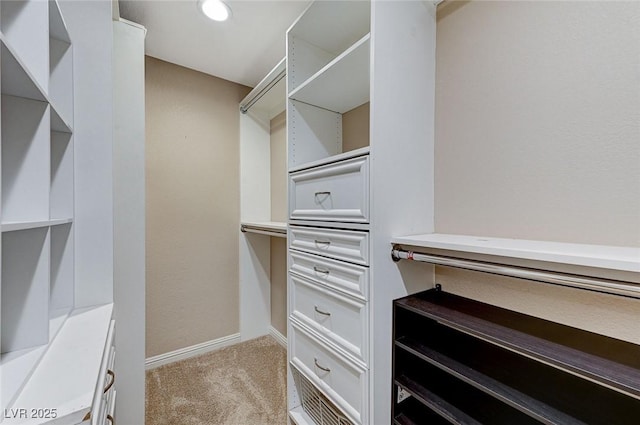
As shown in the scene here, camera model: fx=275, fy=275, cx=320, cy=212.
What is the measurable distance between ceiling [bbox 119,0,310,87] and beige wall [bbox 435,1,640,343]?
976 mm

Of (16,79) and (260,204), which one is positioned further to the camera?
(260,204)

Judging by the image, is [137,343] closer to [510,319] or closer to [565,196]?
[510,319]

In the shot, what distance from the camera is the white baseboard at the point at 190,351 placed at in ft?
6.97

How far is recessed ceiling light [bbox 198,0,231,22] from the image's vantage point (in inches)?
59.1

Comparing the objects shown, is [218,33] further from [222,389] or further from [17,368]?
[222,389]

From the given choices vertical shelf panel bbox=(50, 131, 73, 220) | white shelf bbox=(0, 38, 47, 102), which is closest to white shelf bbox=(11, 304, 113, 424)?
vertical shelf panel bbox=(50, 131, 73, 220)

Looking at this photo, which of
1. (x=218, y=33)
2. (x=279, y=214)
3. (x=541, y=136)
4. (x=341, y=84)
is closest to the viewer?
(x=541, y=136)

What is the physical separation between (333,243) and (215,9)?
1.47m

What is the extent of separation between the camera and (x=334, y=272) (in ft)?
3.98

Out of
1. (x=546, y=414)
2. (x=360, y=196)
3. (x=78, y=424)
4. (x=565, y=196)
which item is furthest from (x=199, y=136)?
(x=546, y=414)

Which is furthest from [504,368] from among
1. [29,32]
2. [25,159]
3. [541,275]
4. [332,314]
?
[29,32]

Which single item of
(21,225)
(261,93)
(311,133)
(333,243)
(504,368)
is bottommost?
(504,368)

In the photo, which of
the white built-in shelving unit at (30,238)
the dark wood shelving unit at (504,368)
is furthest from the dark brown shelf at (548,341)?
the white built-in shelving unit at (30,238)

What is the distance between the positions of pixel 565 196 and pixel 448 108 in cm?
56
